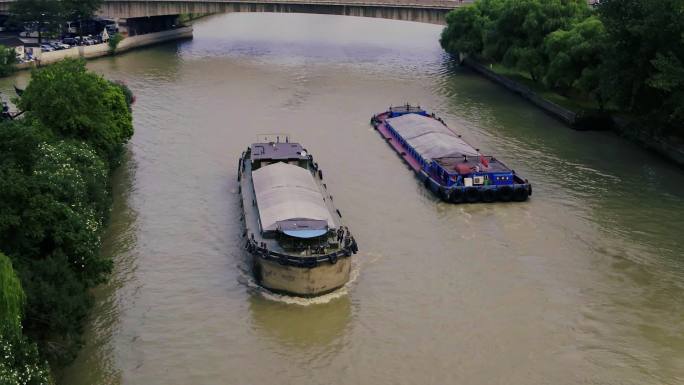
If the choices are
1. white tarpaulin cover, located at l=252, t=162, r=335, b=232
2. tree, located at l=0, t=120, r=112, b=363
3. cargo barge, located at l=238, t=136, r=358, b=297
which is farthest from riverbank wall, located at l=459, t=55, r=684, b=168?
tree, located at l=0, t=120, r=112, b=363

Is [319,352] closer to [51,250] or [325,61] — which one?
[51,250]

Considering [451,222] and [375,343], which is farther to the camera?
[451,222]

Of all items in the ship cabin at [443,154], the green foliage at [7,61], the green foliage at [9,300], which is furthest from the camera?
the green foliage at [7,61]

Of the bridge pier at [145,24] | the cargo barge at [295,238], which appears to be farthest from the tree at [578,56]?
the bridge pier at [145,24]

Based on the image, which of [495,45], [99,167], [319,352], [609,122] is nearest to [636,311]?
[319,352]

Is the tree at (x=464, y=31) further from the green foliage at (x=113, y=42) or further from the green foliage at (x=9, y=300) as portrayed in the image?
the green foliage at (x=9, y=300)

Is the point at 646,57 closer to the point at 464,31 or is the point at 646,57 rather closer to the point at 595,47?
the point at 595,47
